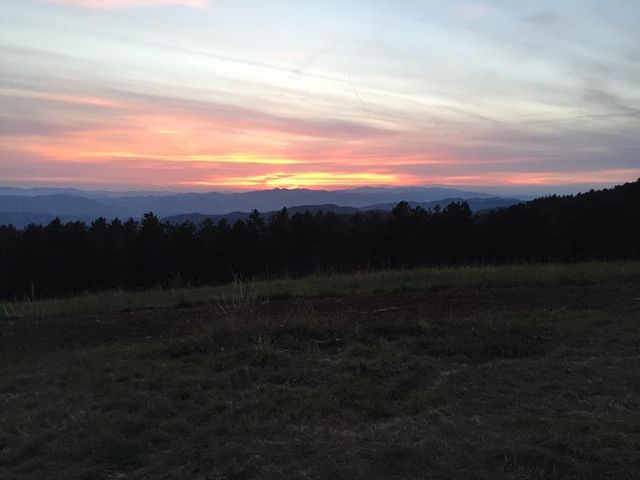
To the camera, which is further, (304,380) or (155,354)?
(155,354)

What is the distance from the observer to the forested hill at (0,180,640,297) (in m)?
37.4

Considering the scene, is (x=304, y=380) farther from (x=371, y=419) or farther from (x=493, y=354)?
(x=493, y=354)

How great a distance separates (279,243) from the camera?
1651 inches

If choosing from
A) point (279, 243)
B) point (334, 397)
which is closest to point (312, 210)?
point (279, 243)

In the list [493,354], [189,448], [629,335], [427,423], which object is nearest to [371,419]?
[427,423]

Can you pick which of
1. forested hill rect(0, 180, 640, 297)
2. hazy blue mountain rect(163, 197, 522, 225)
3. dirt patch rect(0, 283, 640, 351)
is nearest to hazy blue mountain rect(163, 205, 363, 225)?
hazy blue mountain rect(163, 197, 522, 225)

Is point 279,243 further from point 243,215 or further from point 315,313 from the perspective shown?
point 243,215

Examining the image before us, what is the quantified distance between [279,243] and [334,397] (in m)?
37.5

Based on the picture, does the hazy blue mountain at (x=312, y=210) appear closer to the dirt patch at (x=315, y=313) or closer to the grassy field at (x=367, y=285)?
the grassy field at (x=367, y=285)

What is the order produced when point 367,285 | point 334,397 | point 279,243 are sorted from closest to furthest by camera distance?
point 334,397 < point 367,285 < point 279,243

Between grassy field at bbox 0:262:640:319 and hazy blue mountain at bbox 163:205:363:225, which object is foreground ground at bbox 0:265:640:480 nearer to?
grassy field at bbox 0:262:640:319

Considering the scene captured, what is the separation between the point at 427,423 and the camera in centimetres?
395

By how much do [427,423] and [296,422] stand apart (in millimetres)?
977

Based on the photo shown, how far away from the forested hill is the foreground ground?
98.0ft
